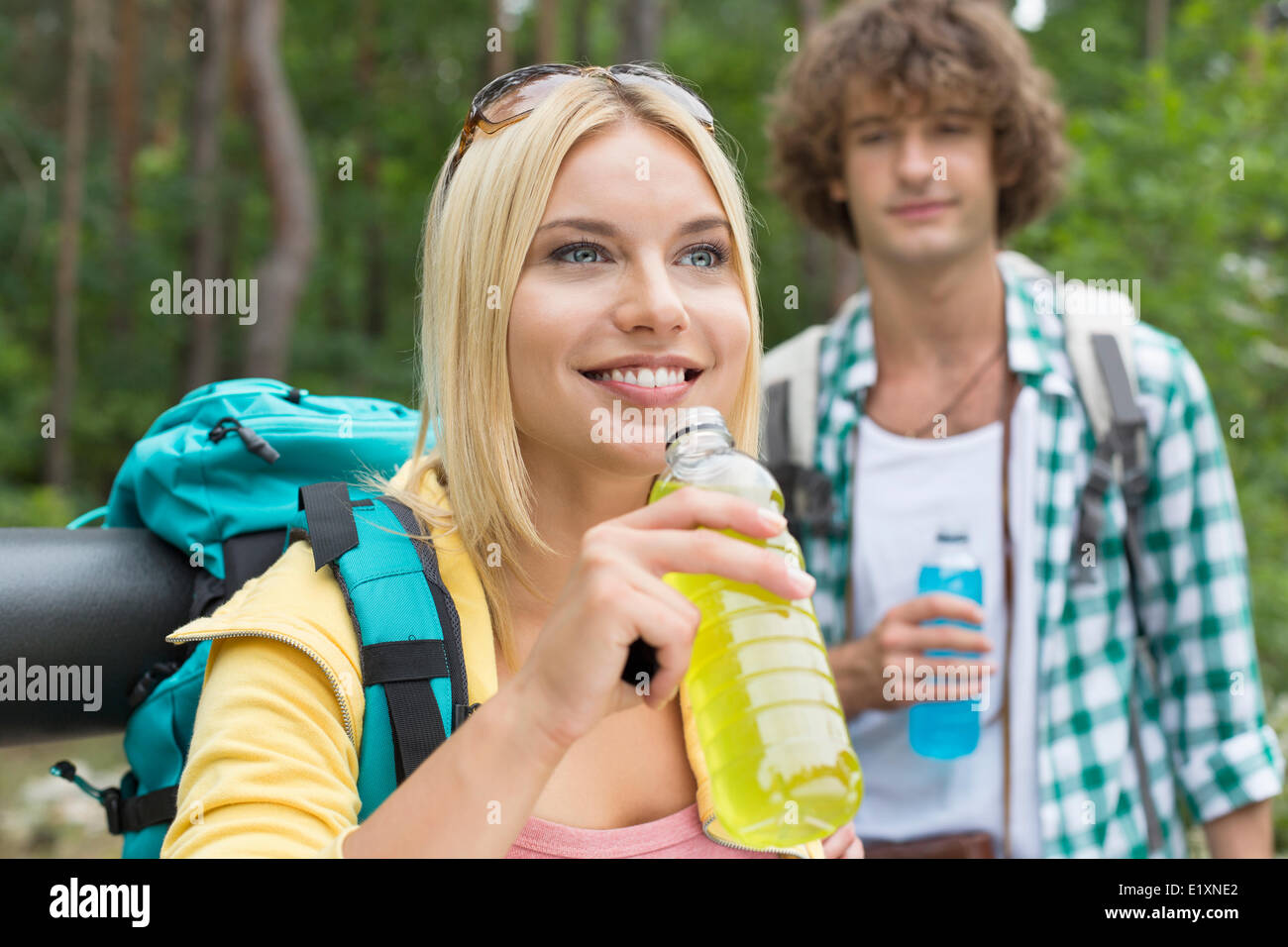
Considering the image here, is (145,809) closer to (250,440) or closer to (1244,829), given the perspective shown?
(250,440)

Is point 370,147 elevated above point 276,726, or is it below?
above

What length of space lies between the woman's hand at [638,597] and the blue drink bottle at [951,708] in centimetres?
172

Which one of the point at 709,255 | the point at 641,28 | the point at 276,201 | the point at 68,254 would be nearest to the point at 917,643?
the point at 709,255

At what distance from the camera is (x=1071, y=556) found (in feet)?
9.79

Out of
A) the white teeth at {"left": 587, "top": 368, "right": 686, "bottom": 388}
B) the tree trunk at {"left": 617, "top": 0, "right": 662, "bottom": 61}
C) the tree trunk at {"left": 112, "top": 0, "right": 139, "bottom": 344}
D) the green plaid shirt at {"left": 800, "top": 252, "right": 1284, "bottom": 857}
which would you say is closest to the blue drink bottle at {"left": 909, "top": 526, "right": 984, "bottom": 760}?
the green plaid shirt at {"left": 800, "top": 252, "right": 1284, "bottom": 857}

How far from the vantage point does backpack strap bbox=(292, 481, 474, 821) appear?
1439mm

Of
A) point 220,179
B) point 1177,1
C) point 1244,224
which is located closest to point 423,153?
point 220,179

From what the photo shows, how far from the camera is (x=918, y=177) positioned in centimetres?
330

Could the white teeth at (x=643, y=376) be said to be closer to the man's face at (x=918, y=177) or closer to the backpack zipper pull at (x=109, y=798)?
the backpack zipper pull at (x=109, y=798)

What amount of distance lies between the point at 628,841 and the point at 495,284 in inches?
33.5

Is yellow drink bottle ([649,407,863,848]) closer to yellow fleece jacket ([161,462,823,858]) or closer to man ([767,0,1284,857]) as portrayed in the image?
yellow fleece jacket ([161,462,823,858])

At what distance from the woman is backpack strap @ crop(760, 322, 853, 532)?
4.22 ft
